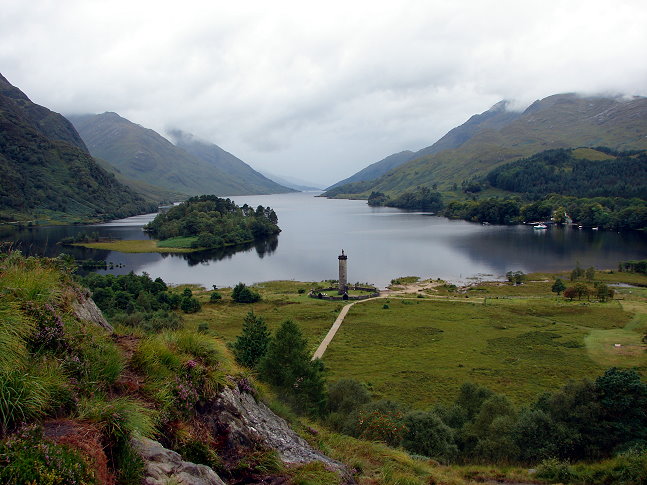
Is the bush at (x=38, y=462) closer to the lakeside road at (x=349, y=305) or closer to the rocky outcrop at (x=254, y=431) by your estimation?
the rocky outcrop at (x=254, y=431)

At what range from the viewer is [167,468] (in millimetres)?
6312

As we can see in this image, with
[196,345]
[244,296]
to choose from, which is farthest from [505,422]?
[244,296]

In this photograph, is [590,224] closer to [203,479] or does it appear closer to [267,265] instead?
[267,265]

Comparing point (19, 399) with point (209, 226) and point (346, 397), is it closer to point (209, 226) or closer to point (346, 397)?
point (346, 397)

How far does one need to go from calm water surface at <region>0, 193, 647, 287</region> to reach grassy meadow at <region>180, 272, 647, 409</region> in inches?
728

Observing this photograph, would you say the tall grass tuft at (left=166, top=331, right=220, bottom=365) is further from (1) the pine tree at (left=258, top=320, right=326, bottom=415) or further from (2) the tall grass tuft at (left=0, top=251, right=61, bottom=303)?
(1) the pine tree at (left=258, top=320, right=326, bottom=415)

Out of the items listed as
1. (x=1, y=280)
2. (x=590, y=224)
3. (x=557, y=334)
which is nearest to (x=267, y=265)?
(x=557, y=334)

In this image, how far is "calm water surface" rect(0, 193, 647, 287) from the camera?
9881 cm

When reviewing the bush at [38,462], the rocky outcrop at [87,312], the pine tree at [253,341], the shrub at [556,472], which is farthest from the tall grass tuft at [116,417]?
the pine tree at [253,341]

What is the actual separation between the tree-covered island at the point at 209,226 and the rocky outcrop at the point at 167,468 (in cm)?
13642

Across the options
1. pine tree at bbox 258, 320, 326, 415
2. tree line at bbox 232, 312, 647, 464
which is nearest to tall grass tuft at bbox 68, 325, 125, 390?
tree line at bbox 232, 312, 647, 464

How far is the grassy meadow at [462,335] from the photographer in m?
36.5

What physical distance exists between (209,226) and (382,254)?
6697 cm

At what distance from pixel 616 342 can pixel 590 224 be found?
483ft
